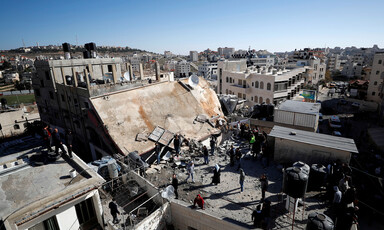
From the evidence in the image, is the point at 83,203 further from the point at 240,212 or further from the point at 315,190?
the point at 315,190

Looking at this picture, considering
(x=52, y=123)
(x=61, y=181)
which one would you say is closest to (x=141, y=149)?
(x=61, y=181)

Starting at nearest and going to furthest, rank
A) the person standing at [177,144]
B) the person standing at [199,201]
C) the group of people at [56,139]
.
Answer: the person standing at [199,201] → the group of people at [56,139] → the person standing at [177,144]

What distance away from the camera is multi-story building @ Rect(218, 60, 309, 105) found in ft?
117

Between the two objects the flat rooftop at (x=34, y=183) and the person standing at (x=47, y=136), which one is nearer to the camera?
the flat rooftop at (x=34, y=183)

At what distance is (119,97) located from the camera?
17844 millimetres

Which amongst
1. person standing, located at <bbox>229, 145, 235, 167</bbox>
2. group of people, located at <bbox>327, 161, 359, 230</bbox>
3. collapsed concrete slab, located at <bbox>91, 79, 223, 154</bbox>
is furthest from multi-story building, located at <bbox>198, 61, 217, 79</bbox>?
group of people, located at <bbox>327, 161, 359, 230</bbox>

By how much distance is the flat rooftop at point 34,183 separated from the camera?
7156 millimetres

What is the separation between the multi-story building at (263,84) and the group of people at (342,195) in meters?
27.5

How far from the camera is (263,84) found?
36.7 m

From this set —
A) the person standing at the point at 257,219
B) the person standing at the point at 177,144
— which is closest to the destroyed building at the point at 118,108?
the person standing at the point at 177,144

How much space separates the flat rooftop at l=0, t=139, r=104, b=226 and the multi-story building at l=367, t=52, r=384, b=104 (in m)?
58.6

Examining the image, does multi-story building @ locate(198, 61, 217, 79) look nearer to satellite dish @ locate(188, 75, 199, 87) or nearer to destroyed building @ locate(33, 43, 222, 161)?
destroyed building @ locate(33, 43, 222, 161)

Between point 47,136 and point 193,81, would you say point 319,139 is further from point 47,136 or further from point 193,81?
point 47,136

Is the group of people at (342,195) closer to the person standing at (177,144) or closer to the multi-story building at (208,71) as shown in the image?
the person standing at (177,144)
